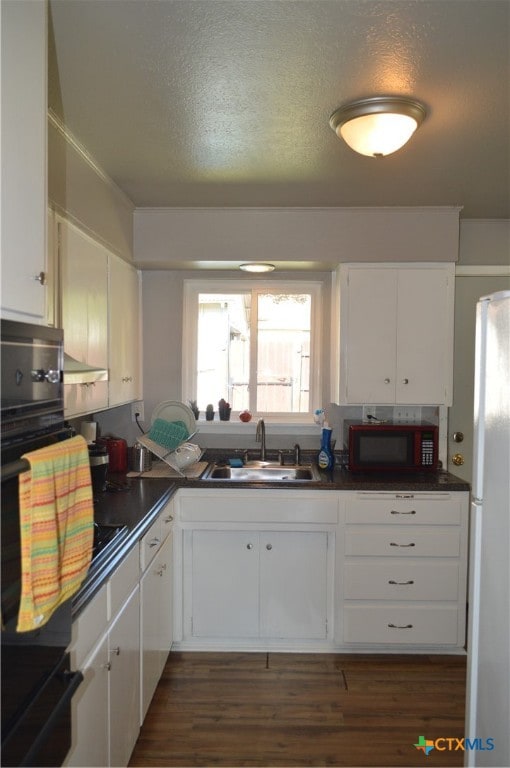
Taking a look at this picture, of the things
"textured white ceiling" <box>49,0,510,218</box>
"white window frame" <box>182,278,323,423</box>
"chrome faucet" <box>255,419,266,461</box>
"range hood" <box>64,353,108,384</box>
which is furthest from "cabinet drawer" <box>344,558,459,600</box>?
"textured white ceiling" <box>49,0,510,218</box>

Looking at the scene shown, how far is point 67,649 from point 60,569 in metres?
0.39

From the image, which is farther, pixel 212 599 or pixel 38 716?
pixel 212 599

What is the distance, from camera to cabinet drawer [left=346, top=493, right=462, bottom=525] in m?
3.03

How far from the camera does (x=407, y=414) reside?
3602mm

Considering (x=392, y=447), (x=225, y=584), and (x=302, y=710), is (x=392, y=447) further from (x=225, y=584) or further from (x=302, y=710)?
(x=302, y=710)

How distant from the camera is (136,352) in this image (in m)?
3.57

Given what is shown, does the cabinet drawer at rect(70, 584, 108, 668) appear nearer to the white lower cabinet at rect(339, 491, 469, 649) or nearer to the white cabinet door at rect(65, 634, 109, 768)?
the white cabinet door at rect(65, 634, 109, 768)

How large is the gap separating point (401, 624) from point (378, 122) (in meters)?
2.48

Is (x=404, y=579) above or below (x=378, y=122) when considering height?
below

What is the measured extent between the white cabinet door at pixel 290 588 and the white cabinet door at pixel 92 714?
136 cm

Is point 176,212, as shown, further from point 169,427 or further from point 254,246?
point 169,427

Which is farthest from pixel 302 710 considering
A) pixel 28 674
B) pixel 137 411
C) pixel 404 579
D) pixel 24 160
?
pixel 24 160

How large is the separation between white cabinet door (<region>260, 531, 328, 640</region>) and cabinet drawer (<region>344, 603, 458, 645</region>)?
6.8 inches

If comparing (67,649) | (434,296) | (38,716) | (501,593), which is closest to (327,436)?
(434,296)
